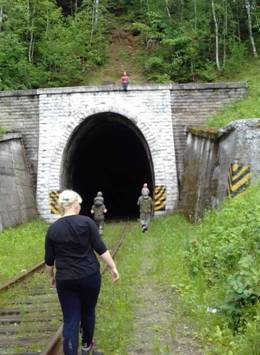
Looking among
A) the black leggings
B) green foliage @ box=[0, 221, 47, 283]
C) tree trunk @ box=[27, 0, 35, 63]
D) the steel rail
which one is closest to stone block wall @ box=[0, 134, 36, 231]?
green foliage @ box=[0, 221, 47, 283]

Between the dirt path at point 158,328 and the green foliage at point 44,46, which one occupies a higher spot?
the green foliage at point 44,46

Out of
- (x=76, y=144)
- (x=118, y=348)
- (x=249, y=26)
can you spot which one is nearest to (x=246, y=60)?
(x=249, y=26)

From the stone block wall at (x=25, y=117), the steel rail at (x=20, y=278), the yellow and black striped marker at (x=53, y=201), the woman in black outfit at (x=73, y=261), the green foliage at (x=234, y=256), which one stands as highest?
the stone block wall at (x=25, y=117)

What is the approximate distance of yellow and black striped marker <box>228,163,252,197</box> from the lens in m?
13.0

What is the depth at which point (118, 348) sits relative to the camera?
5.32m

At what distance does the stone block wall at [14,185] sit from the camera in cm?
1769

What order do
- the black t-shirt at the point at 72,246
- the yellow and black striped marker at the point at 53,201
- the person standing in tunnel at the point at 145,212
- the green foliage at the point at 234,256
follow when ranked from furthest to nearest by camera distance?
the yellow and black striped marker at the point at 53,201, the person standing in tunnel at the point at 145,212, the green foliage at the point at 234,256, the black t-shirt at the point at 72,246

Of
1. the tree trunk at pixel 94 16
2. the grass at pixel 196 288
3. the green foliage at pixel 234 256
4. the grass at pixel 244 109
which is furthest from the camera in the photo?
the tree trunk at pixel 94 16

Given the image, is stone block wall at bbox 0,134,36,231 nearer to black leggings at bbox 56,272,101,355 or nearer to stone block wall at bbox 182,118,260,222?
stone block wall at bbox 182,118,260,222

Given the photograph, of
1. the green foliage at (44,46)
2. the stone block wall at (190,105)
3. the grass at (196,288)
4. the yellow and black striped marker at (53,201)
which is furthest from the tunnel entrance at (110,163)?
the grass at (196,288)

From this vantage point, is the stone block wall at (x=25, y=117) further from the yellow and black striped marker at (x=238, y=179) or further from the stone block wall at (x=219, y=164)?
the yellow and black striped marker at (x=238, y=179)

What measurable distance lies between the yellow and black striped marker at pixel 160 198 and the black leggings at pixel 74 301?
16.2m

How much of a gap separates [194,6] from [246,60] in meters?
5.22

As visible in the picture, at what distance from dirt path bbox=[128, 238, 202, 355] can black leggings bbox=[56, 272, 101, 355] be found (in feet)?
2.67
